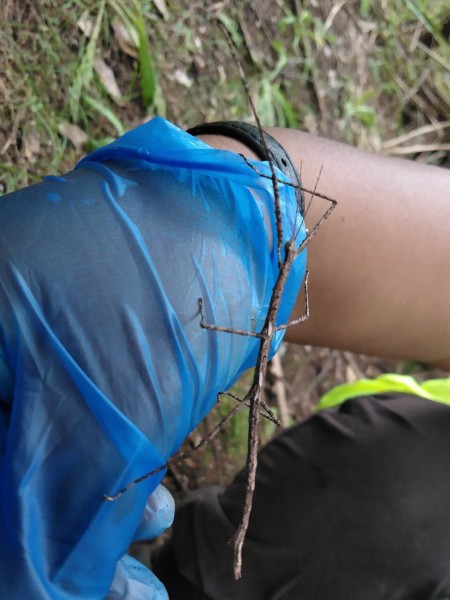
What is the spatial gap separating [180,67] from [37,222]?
5.18 feet

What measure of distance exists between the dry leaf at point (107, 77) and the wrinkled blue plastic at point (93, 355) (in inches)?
45.2

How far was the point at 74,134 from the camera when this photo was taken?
1865 millimetres

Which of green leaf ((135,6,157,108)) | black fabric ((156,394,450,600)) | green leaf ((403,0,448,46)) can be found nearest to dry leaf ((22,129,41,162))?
green leaf ((135,6,157,108))

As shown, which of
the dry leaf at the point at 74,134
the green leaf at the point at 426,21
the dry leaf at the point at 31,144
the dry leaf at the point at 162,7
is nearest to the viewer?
the dry leaf at the point at 31,144

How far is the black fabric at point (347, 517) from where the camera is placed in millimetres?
1294

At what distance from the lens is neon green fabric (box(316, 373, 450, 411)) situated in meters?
1.73

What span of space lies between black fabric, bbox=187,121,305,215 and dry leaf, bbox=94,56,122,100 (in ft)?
2.88

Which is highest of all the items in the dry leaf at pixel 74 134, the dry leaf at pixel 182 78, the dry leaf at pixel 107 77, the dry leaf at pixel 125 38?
the dry leaf at pixel 125 38

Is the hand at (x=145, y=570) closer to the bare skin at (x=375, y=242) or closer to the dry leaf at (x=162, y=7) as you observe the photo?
the bare skin at (x=375, y=242)

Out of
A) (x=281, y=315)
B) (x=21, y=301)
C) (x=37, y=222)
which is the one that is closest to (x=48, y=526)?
(x=21, y=301)

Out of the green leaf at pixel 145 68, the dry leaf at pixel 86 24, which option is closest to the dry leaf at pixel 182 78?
the green leaf at pixel 145 68

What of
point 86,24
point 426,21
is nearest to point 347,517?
point 86,24

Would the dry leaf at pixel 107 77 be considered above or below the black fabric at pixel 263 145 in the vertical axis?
above

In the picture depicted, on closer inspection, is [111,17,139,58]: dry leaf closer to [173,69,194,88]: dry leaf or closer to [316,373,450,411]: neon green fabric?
[173,69,194,88]: dry leaf
